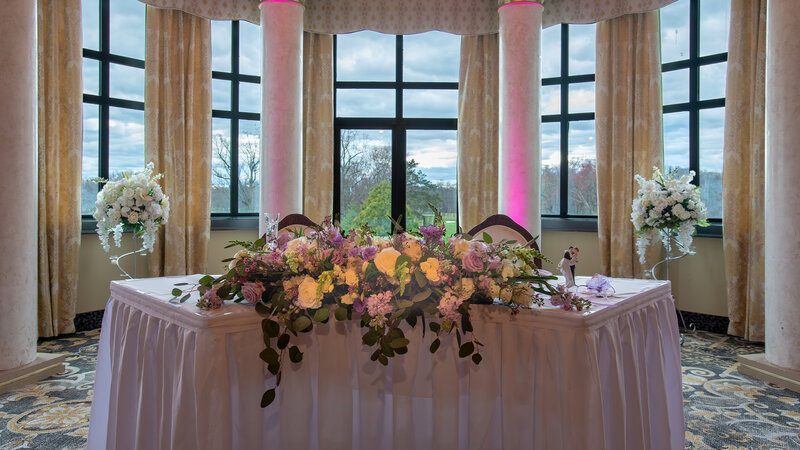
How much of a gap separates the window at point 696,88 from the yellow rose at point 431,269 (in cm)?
528

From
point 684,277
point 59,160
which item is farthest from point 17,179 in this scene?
point 684,277

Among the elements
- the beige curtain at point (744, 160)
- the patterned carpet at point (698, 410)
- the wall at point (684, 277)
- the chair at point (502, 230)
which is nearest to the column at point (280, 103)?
the wall at point (684, 277)

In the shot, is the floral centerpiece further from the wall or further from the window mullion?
the window mullion

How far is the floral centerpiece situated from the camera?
1.85 meters

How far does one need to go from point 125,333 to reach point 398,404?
1.23m

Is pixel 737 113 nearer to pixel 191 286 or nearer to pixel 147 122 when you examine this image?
pixel 191 286

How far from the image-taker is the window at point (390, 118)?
7289mm

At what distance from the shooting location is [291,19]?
239 inches

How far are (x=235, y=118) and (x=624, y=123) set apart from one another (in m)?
4.87

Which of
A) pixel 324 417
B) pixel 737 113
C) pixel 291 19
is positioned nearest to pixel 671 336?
pixel 324 417

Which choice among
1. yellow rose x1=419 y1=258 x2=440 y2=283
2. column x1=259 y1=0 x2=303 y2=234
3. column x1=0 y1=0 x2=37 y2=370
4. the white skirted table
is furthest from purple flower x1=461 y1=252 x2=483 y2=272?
column x1=259 y1=0 x2=303 y2=234

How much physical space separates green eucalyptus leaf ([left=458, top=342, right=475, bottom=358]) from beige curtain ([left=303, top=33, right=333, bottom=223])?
5.16 meters

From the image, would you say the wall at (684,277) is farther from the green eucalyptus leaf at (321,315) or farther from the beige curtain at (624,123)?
the green eucalyptus leaf at (321,315)

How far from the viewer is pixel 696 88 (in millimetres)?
6027
